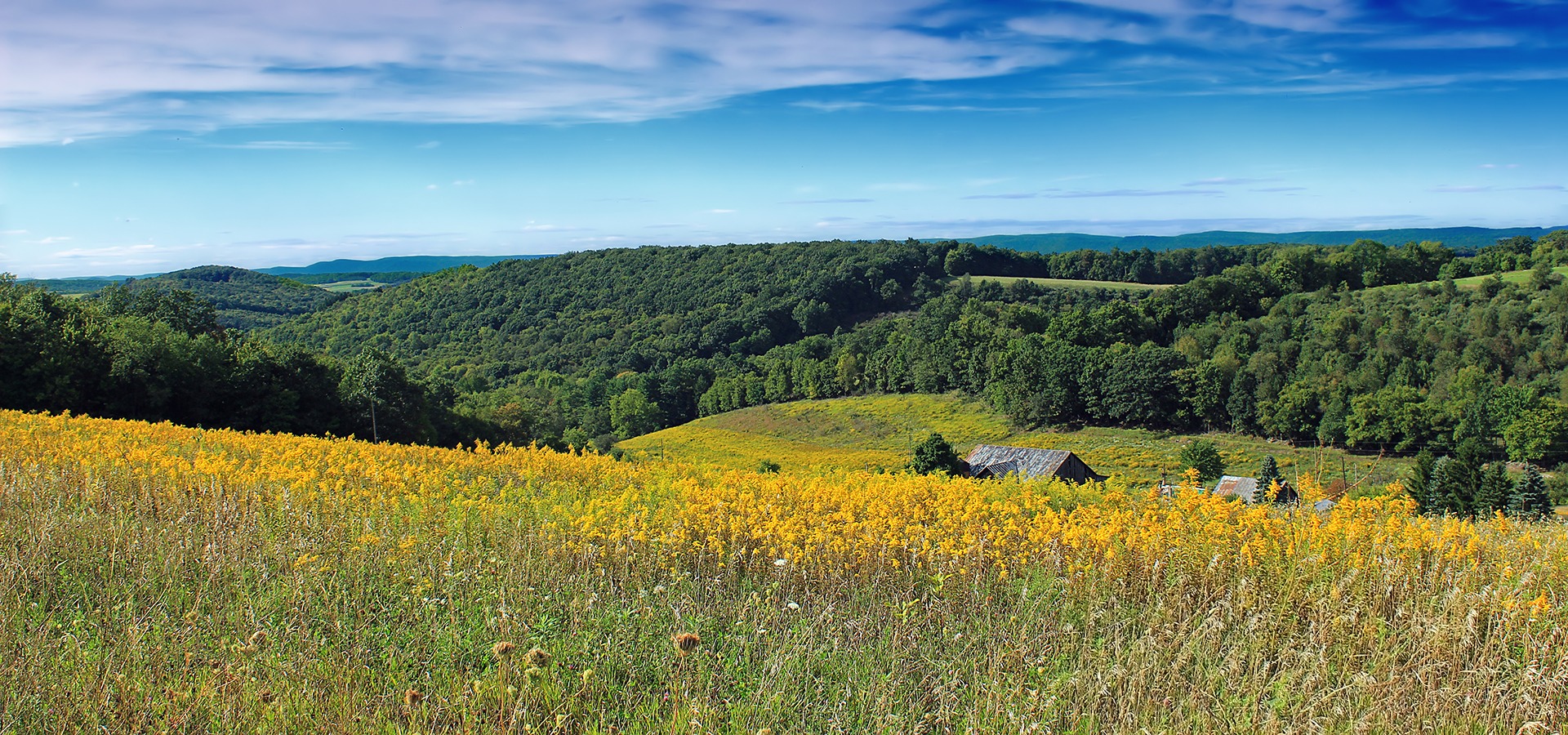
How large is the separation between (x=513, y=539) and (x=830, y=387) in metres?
89.4

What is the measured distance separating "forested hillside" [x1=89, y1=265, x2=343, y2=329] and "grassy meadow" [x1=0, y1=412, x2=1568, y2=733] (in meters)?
119

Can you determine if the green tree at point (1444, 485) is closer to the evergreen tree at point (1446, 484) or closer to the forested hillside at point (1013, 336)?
the evergreen tree at point (1446, 484)

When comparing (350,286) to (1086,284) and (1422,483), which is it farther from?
(1422,483)

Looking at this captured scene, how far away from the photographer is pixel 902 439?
72312 millimetres

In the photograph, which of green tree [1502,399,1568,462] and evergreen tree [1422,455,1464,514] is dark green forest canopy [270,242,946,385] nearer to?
green tree [1502,399,1568,462]

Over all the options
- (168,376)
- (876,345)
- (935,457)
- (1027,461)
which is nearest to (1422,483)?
(1027,461)

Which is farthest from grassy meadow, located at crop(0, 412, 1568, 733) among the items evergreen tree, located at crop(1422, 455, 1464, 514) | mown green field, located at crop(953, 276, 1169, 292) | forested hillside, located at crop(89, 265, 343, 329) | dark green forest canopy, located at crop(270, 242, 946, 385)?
mown green field, located at crop(953, 276, 1169, 292)

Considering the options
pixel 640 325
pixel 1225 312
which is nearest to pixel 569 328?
pixel 640 325

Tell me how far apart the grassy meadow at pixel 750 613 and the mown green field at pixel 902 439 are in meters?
44.0

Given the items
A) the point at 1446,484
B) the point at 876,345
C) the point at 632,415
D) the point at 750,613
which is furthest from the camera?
the point at 876,345

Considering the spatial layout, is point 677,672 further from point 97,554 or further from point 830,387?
point 830,387

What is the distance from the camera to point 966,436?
7200cm

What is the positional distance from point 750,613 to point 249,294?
15515cm

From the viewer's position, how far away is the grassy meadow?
2914 millimetres
